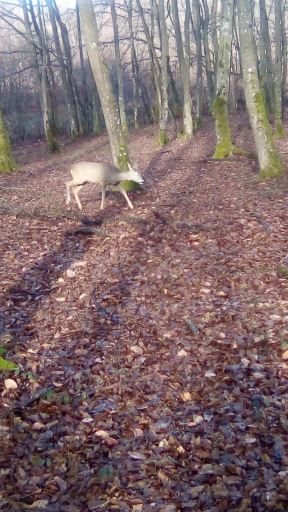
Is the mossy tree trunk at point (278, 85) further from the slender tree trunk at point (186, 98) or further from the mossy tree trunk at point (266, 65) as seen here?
the mossy tree trunk at point (266, 65)

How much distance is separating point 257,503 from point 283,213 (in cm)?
690

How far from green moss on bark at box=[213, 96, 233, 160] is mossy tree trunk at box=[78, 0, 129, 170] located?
16.0ft

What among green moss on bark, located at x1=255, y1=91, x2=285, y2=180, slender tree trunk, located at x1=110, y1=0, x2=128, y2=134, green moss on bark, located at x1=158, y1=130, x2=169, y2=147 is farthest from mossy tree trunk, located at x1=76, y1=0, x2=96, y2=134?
green moss on bark, located at x1=255, y1=91, x2=285, y2=180

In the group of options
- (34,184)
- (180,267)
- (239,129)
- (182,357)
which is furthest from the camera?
(239,129)

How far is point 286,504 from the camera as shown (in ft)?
11.9

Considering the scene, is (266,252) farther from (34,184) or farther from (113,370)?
(34,184)

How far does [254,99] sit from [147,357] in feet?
27.8

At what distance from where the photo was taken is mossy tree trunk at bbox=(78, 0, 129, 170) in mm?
11602

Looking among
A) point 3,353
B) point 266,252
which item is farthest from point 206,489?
point 266,252

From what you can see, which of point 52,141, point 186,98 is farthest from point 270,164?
point 52,141

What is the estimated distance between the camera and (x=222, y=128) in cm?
1620

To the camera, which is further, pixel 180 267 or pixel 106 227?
pixel 106 227

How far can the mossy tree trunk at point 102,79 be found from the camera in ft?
38.1

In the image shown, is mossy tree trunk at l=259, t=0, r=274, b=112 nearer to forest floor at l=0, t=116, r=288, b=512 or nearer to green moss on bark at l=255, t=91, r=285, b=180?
green moss on bark at l=255, t=91, r=285, b=180
